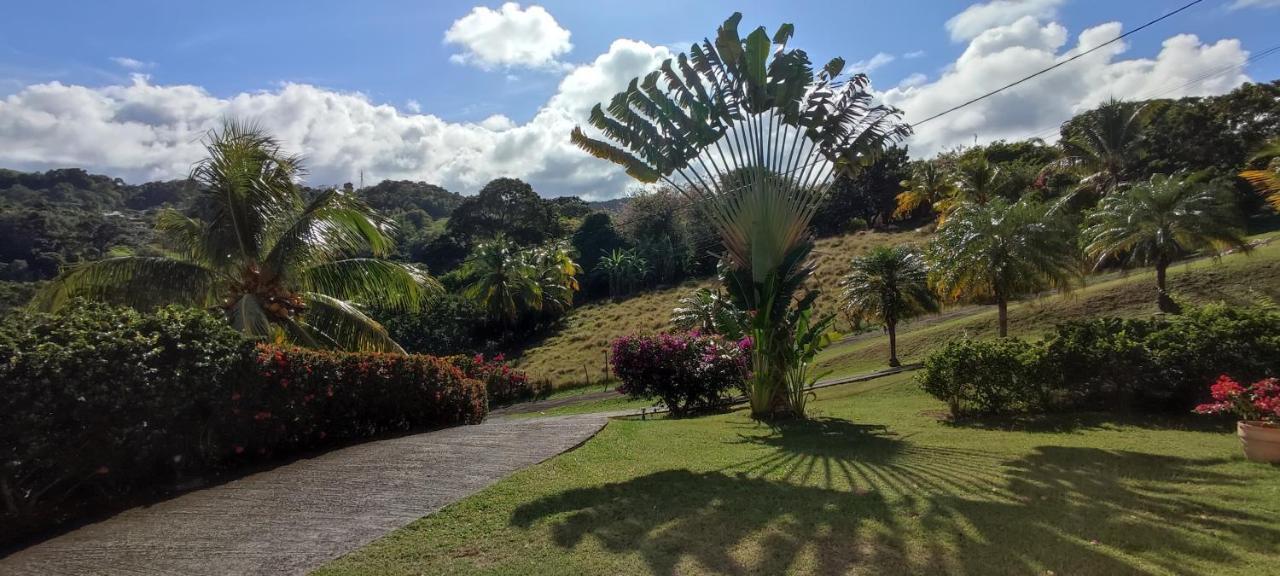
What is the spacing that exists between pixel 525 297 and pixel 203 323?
1622 inches

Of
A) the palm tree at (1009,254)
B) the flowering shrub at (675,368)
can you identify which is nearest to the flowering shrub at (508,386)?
the flowering shrub at (675,368)

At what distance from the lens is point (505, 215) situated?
67.3 m

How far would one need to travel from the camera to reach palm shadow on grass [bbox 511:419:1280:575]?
12.7ft

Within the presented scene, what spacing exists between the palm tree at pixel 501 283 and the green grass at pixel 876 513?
40224mm

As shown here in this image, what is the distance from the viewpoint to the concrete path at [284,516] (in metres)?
4.28

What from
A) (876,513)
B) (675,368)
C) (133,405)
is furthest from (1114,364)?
(133,405)

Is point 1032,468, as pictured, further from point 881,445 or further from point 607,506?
point 607,506

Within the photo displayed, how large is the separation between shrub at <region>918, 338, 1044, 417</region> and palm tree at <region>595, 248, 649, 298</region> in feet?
156

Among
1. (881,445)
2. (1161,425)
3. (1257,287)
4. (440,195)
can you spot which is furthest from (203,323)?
(440,195)

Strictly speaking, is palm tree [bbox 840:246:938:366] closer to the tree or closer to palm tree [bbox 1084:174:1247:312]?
palm tree [bbox 1084:174:1247:312]

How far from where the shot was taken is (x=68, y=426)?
5016mm

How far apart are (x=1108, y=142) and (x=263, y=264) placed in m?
39.1

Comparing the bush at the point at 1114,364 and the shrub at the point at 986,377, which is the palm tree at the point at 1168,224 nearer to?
the bush at the point at 1114,364

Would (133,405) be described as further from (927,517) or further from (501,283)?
(501,283)
